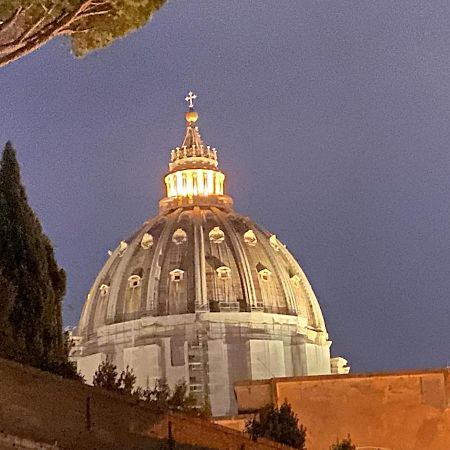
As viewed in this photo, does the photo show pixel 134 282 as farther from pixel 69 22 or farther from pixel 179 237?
pixel 69 22

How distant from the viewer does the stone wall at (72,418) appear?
807 cm

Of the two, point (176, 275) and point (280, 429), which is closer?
point (280, 429)

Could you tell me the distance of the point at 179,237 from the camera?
5497cm

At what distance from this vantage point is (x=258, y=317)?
173ft

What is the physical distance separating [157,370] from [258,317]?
5.82 m

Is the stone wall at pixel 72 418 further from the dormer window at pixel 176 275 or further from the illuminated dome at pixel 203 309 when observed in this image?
the dormer window at pixel 176 275

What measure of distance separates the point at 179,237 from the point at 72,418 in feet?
152

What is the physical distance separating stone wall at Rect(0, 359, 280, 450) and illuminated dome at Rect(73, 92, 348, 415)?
38687 millimetres

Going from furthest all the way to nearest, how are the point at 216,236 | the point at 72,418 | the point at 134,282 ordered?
the point at 216,236 < the point at 134,282 < the point at 72,418

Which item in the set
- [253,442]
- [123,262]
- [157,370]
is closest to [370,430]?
[253,442]

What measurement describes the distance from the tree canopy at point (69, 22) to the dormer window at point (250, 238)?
45803 mm

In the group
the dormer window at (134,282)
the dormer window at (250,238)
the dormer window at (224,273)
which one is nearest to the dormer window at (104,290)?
the dormer window at (134,282)

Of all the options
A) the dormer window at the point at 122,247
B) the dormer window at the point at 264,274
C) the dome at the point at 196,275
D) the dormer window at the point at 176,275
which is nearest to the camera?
the dome at the point at 196,275

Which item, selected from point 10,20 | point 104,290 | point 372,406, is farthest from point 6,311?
point 104,290
